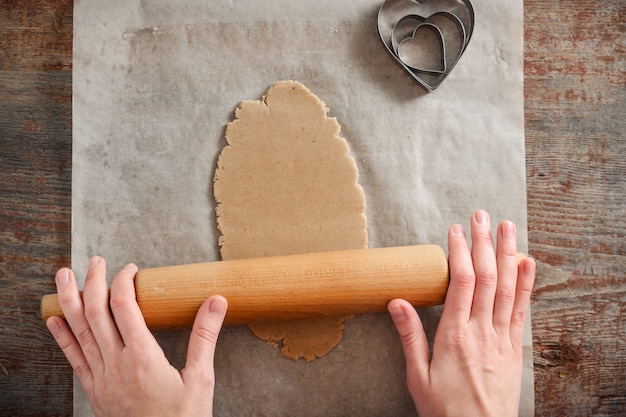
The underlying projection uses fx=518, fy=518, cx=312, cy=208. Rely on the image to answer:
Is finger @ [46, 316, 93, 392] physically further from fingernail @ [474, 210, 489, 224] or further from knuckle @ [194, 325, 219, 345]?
fingernail @ [474, 210, 489, 224]

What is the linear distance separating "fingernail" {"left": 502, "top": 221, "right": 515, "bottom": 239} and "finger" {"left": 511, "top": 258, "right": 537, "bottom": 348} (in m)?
0.08

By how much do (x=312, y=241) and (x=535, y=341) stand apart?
68cm

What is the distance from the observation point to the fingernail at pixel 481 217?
1364mm

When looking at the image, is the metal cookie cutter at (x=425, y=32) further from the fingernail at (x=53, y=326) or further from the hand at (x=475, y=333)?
the fingernail at (x=53, y=326)

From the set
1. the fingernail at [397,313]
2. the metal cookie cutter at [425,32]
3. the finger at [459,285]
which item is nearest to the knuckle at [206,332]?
the fingernail at [397,313]

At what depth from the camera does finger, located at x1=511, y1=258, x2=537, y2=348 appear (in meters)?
1.36

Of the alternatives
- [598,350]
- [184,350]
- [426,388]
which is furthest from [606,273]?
[184,350]

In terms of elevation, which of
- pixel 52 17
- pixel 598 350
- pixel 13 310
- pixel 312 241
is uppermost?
pixel 52 17

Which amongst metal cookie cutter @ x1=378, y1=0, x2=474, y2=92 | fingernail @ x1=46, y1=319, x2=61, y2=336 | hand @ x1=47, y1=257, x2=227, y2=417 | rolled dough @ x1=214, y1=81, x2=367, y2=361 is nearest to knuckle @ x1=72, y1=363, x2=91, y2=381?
hand @ x1=47, y1=257, x2=227, y2=417

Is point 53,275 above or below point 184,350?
above

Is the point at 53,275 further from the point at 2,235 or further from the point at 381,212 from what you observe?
the point at 381,212

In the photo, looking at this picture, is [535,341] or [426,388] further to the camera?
[535,341]

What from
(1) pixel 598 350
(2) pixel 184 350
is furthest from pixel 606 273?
(2) pixel 184 350

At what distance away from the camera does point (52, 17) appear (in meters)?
1.49
